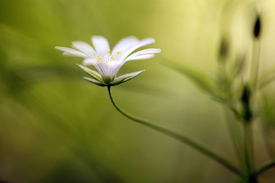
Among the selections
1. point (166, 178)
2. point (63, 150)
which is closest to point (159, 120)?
point (166, 178)

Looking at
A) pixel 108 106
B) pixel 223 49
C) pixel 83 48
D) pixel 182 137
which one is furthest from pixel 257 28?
pixel 108 106

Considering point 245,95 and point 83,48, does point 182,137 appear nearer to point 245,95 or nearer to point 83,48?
point 245,95

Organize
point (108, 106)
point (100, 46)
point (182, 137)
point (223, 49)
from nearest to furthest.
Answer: point (182, 137) < point (100, 46) < point (223, 49) < point (108, 106)

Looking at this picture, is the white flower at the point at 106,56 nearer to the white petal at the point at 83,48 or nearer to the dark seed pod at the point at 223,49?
the white petal at the point at 83,48

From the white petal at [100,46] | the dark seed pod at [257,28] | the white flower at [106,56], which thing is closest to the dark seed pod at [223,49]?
the dark seed pod at [257,28]

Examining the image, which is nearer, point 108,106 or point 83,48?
point 83,48

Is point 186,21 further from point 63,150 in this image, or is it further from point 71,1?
point 63,150
